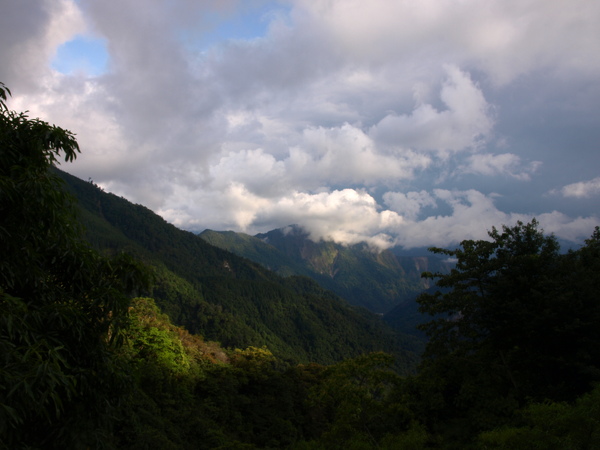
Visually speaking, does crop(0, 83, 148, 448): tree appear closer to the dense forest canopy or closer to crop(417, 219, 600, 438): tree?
the dense forest canopy

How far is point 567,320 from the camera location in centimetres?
1434

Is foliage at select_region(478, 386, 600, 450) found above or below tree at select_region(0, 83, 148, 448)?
below

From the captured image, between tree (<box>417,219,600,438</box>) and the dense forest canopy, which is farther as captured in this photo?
tree (<box>417,219,600,438</box>)

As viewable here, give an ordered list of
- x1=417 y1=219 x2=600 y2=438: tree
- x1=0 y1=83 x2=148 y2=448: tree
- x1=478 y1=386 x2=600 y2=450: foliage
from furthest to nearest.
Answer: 1. x1=417 y1=219 x2=600 y2=438: tree
2. x1=478 y1=386 x2=600 y2=450: foliage
3. x1=0 y1=83 x2=148 y2=448: tree

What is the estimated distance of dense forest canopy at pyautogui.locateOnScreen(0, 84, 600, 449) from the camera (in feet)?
16.4

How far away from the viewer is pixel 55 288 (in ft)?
18.5

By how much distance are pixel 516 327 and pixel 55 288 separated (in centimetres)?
1794

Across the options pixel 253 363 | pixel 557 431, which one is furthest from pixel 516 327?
pixel 253 363

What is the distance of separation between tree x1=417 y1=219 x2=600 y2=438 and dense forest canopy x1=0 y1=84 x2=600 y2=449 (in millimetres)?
74

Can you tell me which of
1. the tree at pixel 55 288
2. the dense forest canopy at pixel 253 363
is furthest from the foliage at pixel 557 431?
the tree at pixel 55 288

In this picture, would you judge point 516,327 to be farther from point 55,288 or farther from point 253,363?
point 253,363

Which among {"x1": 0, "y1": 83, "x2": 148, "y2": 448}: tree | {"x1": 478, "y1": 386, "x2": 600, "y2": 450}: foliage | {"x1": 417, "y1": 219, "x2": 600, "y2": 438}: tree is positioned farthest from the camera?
{"x1": 417, "y1": 219, "x2": 600, "y2": 438}: tree

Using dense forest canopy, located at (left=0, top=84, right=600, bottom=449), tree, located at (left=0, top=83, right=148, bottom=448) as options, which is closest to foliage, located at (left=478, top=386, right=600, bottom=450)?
dense forest canopy, located at (left=0, top=84, right=600, bottom=449)

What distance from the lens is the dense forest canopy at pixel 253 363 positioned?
4.99 meters
